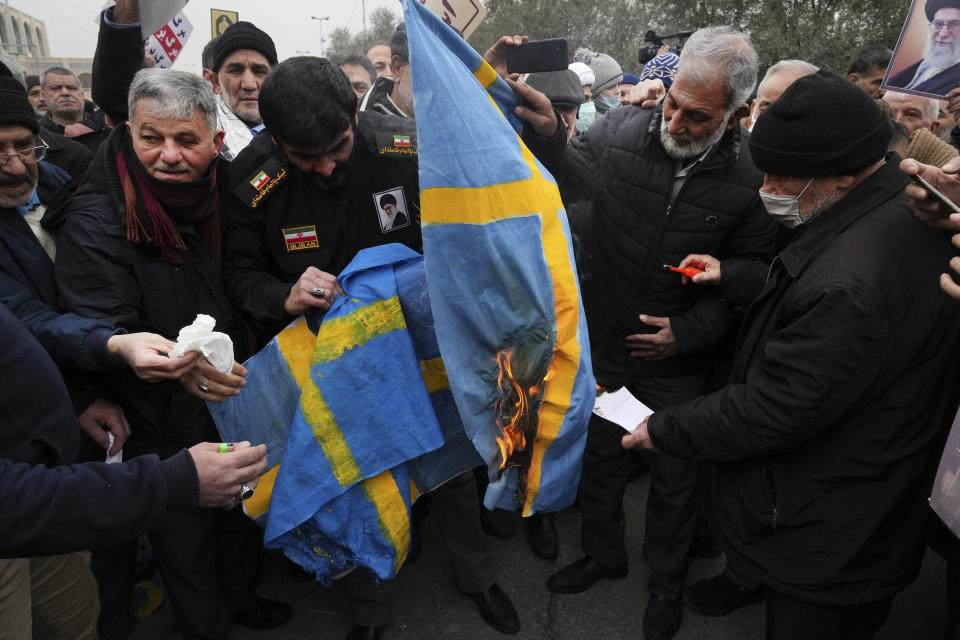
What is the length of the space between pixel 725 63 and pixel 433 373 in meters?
1.54

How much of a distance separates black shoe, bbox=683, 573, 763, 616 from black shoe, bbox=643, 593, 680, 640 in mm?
123

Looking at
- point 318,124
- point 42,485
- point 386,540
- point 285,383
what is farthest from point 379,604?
point 318,124

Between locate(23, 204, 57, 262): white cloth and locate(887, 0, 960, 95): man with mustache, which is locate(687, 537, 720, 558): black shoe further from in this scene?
locate(23, 204, 57, 262): white cloth

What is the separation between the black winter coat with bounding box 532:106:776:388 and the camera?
2.48m

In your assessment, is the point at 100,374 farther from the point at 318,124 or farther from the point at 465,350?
the point at 465,350

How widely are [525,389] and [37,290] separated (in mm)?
→ 1663

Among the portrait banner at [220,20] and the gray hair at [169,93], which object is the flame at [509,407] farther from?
the portrait banner at [220,20]

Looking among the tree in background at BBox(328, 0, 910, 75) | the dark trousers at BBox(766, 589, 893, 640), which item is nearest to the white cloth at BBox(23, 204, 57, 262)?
the dark trousers at BBox(766, 589, 893, 640)

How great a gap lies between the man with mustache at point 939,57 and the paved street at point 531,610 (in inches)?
91.7

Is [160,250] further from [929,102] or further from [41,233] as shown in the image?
[929,102]

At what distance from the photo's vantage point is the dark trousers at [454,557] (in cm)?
254

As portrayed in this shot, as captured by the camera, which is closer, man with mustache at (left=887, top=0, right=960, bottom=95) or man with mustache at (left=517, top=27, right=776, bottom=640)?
man with mustache at (left=517, top=27, right=776, bottom=640)

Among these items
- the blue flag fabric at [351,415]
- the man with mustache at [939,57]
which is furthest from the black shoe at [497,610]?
the man with mustache at [939,57]

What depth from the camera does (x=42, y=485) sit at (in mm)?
1355
